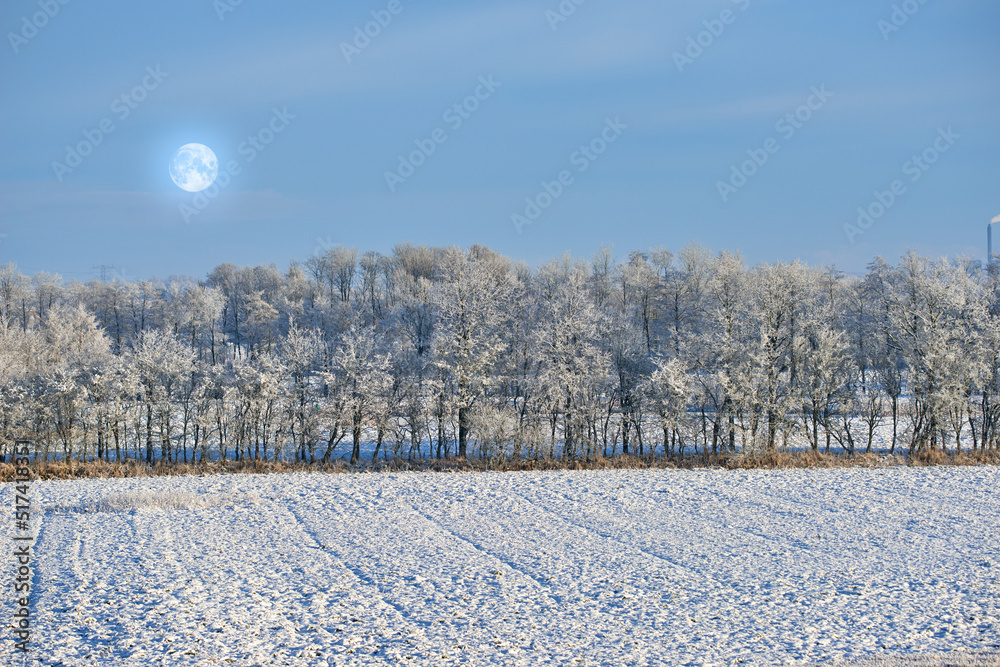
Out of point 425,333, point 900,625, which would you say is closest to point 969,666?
point 900,625

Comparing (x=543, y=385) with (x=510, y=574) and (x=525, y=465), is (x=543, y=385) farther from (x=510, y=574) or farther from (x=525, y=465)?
(x=510, y=574)

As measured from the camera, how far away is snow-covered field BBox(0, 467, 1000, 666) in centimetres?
1255

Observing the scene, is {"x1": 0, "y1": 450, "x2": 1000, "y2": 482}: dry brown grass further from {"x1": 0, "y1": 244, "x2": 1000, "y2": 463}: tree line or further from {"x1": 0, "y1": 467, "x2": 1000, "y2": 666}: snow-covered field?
{"x1": 0, "y1": 467, "x2": 1000, "y2": 666}: snow-covered field

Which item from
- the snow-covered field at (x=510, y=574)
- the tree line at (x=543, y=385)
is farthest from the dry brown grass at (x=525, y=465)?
the snow-covered field at (x=510, y=574)

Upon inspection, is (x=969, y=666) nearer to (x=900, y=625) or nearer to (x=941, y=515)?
(x=900, y=625)

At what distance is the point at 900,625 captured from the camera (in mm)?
13508

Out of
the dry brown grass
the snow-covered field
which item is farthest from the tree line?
the snow-covered field

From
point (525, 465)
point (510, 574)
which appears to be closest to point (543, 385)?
point (525, 465)

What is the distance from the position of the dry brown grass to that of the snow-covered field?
6.00 metres

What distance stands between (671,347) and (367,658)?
4095cm

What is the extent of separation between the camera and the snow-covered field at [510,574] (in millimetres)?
12555

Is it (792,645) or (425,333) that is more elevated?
(425,333)

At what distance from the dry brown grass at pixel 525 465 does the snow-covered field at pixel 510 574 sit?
6.00 m

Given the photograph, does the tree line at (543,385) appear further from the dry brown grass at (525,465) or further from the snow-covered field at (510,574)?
the snow-covered field at (510,574)
